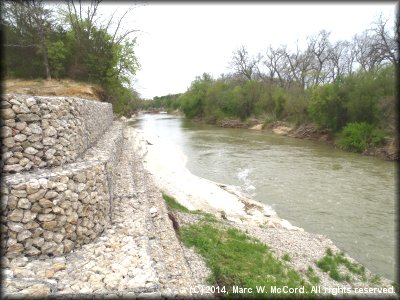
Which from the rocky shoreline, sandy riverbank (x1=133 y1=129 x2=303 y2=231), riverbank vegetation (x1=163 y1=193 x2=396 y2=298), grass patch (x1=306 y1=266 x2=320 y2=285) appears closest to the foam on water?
sandy riverbank (x1=133 y1=129 x2=303 y2=231)

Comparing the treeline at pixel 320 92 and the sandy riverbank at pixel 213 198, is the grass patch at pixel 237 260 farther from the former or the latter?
the treeline at pixel 320 92

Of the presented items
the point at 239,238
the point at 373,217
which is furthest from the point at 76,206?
the point at 373,217

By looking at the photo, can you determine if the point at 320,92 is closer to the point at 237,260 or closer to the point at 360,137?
the point at 360,137

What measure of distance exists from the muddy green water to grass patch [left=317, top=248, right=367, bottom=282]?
2.53 feet

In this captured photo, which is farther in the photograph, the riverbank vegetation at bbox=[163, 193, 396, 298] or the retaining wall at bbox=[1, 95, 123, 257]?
the riverbank vegetation at bbox=[163, 193, 396, 298]

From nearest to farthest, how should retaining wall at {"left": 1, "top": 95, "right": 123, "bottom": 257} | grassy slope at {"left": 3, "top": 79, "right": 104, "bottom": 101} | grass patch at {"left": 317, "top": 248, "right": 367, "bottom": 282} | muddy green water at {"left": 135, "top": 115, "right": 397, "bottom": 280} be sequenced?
retaining wall at {"left": 1, "top": 95, "right": 123, "bottom": 257} < grass patch at {"left": 317, "top": 248, "right": 367, "bottom": 282} < muddy green water at {"left": 135, "top": 115, "right": 397, "bottom": 280} < grassy slope at {"left": 3, "top": 79, "right": 104, "bottom": 101}

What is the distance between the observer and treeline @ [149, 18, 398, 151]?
23469mm

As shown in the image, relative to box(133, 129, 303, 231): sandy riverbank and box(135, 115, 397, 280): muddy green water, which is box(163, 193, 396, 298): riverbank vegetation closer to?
box(135, 115, 397, 280): muddy green water

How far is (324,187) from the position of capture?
14.2m

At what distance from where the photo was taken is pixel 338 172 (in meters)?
17.0

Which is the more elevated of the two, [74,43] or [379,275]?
[74,43]

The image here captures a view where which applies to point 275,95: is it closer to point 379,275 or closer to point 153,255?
point 379,275

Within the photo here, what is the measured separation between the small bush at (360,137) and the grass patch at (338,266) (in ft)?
59.4

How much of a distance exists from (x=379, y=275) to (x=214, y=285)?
486 centimetres
